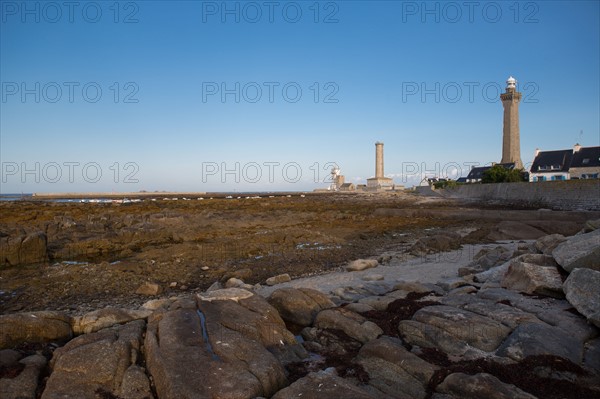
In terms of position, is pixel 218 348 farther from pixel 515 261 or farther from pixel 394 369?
pixel 515 261

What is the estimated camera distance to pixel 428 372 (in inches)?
233

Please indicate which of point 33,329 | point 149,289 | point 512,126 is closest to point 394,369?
point 33,329

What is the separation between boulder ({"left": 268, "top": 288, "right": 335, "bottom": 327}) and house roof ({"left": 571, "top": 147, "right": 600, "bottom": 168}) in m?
71.7

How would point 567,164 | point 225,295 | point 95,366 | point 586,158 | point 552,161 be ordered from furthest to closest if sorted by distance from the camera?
1. point 552,161
2. point 567,164
3. point 586,158
4. point 225,295
5. point 95,366

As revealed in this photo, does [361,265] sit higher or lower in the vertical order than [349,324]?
lower

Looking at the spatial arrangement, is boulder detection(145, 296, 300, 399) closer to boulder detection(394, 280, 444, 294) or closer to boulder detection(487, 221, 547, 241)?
boulder detection(394, 280, 444, 294)

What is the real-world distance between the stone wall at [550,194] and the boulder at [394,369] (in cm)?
4302

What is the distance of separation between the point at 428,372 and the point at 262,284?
8198 mm

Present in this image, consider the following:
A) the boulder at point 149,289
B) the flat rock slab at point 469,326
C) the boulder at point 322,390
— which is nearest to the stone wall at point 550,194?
the flat rock slab at point 469,326

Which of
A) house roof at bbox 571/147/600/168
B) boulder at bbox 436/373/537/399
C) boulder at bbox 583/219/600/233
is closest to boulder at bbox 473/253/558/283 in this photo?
boulder at bbox 583/219/600/233

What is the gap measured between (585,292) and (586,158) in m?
71.2

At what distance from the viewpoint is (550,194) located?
4725 centimetres

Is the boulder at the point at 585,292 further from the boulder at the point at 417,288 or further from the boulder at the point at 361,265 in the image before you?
the boulder at the point at 361,265

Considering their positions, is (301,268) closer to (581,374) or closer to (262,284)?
(262,284)
